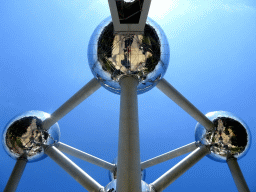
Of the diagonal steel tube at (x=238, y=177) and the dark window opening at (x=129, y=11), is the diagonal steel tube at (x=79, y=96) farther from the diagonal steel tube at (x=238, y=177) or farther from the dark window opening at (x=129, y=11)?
the diagonal steel tube at (x=238, y=177)

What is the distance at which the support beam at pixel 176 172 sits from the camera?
16.3ft

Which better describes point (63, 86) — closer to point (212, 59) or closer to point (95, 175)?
point (95, 175)

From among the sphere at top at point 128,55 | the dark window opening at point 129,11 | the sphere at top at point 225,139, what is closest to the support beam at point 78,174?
the sphere at top at point 128,55

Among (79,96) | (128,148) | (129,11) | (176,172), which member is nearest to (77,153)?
(79,96)

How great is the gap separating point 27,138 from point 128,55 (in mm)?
2951

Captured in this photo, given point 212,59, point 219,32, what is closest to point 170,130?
point 212,59

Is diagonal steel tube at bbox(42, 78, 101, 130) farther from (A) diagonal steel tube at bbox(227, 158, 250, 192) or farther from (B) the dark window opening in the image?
(A) diagonal steel tube at bbox(227, 158, 250, 192)

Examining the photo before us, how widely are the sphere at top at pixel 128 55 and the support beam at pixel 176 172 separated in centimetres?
168

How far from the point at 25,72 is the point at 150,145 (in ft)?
22.7

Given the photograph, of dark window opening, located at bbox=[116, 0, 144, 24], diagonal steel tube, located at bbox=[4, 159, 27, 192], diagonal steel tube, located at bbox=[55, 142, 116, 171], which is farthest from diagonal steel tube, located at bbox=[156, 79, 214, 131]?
diagonal steel tube, located at bbox=[4, 159, 27, 192]

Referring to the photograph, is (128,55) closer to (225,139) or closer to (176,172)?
(176,172)

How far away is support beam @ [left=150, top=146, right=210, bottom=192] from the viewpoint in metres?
4.95

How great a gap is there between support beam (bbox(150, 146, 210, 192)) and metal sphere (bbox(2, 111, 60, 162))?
8.02 feet

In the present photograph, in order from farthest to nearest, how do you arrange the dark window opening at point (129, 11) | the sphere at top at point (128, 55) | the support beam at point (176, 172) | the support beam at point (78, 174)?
the support beam at point (176, 172), the support beam at point (78, 174), the sphere at top at point (128, 55), the dark window opening at point (129, 11)
